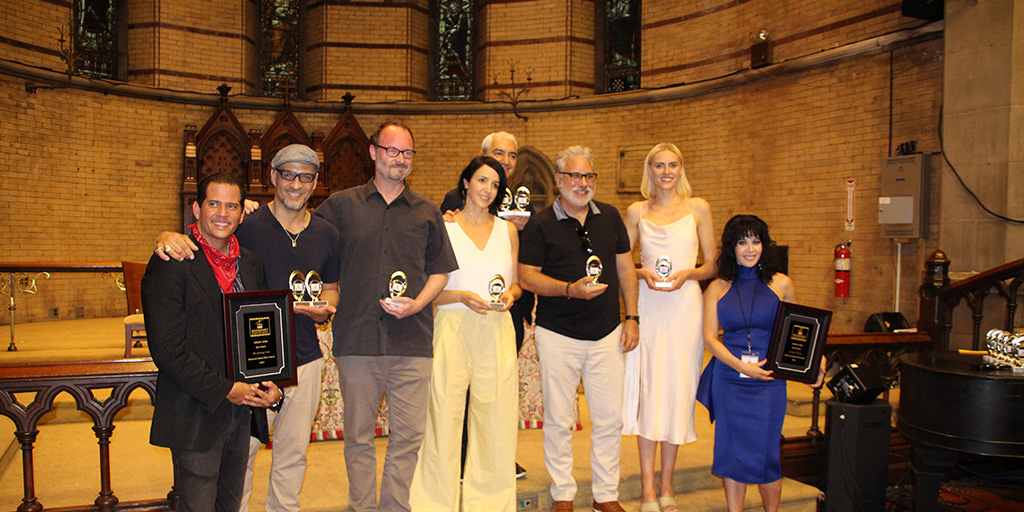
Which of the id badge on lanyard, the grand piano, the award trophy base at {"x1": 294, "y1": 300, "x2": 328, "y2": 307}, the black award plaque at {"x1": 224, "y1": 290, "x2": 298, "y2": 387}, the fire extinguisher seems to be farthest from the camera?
the fire extinguisher

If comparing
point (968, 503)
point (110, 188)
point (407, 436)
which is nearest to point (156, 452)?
point (407, 436)

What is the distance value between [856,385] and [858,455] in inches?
16.1

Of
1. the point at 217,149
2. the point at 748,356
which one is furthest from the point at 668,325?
the point at 217,149

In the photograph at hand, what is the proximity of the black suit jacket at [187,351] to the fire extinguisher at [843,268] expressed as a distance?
7854 millimetres

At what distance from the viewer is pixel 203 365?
2582 mm

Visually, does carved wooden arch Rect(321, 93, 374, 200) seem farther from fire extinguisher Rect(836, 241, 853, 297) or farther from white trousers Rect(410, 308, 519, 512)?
white trousers Rect(410, 308, 519, 512)

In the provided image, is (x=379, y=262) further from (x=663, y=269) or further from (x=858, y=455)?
(x=858, y=455)

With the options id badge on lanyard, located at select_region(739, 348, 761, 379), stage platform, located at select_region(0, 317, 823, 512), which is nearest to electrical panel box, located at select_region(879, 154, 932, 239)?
stage platform, located at select_region(0, 317, 823, 512)

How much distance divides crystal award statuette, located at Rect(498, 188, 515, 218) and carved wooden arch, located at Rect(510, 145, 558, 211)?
787cm

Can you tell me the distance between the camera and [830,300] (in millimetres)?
8914

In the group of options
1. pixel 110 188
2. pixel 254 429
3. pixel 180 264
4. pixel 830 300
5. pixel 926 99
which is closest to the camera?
pixel 180 264

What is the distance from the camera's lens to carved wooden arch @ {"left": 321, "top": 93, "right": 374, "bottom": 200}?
458 inches

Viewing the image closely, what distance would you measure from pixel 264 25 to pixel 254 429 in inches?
467

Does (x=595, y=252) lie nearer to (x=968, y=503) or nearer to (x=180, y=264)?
(x=180, y=264)
